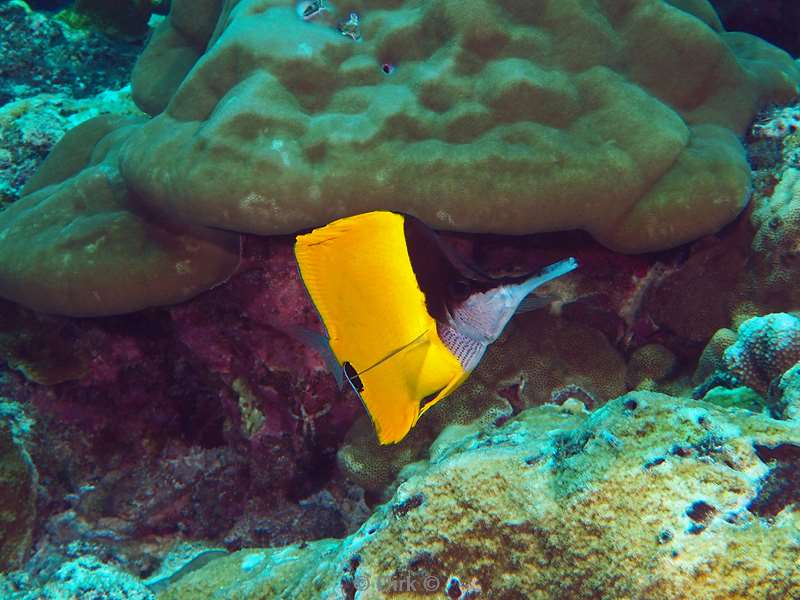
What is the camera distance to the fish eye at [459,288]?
1393 millimetres

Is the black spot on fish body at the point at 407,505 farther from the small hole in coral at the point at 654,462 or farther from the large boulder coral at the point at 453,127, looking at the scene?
the large boulder coral at the point at 453,127

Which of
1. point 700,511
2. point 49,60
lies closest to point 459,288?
point 700,511

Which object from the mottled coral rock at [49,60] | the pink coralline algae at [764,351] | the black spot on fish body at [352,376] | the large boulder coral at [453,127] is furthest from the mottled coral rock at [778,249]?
the mottled coral rock at [49,60]

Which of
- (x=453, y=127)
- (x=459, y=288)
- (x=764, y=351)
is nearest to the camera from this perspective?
(x=459, y=288)

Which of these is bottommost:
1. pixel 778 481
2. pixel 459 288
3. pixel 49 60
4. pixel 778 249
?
pixel 49 60

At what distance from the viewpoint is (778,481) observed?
51.4 inches

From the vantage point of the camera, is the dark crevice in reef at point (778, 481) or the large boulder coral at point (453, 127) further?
the large boulder coral at point (453, 127)

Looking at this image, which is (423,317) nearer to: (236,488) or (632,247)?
(632,247)

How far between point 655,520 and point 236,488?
8.05 ft

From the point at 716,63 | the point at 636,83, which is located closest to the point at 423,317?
the point at 636,83

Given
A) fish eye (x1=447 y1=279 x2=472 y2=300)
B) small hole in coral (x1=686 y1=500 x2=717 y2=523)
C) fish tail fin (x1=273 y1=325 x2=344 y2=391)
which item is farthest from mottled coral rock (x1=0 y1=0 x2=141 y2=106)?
small hole in coral (x1=686 y1=500 x2=717 y2=523)

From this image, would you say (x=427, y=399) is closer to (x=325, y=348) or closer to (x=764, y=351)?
(x=325, y=348)

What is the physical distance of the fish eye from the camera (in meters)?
1.39

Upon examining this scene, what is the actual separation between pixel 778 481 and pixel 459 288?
873 millimetres
